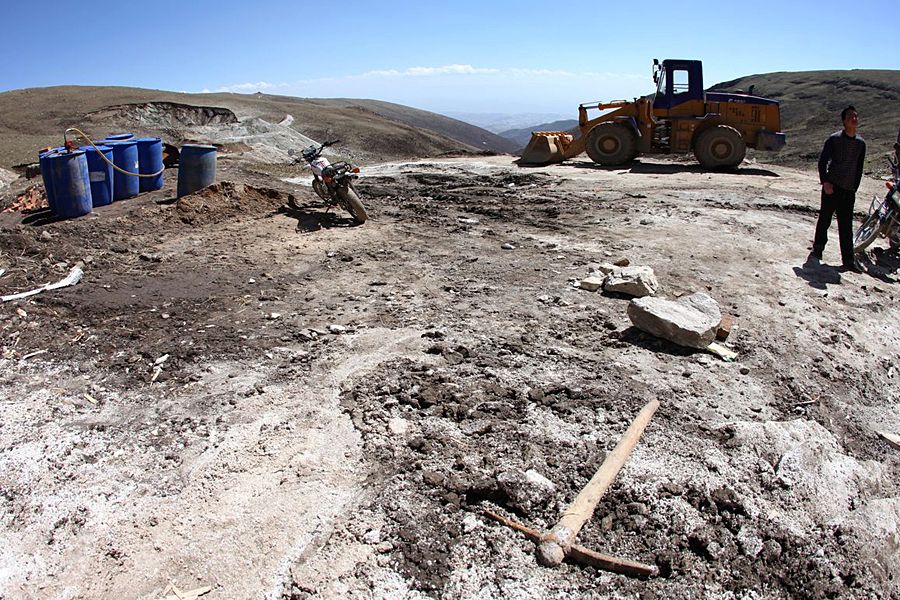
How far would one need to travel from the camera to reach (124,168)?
9266 mm

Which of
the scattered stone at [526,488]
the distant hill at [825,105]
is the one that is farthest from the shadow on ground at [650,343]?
the distant hill at [825,105]

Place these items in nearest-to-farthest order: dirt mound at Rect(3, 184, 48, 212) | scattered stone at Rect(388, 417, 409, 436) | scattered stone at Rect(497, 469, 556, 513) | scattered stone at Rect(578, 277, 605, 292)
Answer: scattered stone at Rect(497, 469, 556, 513) → scattered stone at Rect(388, 417, 409, 436) → scattered stone at Rect(578, 277, 605, 292) → dirt mound at Rect(3, 184, 48, 212)

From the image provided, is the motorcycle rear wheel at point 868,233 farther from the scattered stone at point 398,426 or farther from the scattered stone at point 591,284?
the scattered stone at point 398,426

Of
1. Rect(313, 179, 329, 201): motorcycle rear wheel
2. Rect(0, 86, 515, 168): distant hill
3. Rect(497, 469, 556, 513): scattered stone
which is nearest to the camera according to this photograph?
Rect(497, 469, 556, 513): scattered stone

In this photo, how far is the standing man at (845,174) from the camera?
654cm

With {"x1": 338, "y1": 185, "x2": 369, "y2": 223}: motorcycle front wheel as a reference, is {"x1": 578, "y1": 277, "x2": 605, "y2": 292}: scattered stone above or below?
below

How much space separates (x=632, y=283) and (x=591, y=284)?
0.38 meters

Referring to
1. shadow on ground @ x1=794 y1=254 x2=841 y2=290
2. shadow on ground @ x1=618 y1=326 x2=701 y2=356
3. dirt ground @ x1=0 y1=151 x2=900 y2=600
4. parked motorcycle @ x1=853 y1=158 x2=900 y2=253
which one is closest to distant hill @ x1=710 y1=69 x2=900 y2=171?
parked motorcycle @ x1=853 y1=158 x2=900 y2=253

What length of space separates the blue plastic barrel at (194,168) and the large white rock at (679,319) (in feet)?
23.2

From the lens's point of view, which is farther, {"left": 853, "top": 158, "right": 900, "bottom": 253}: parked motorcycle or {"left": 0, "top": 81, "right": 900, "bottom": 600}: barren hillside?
{"left": 853, "top": 158, "right": 900, "bottom": 253}: parked motorcycle

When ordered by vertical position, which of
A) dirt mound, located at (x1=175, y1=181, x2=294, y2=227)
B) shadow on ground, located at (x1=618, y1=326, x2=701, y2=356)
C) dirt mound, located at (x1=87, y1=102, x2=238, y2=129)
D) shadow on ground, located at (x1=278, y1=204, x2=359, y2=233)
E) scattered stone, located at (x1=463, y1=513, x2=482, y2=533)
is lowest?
scattered stone, located at (x1=463, y1=513, x2=482, y2=533)

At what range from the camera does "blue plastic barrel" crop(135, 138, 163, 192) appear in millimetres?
9867

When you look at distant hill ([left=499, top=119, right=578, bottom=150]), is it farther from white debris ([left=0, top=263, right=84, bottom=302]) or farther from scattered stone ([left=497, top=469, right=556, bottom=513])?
scattered stone ([left=497, top=469, right=556, bottom=513])

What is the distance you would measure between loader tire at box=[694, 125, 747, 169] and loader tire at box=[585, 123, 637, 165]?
1450 mm
